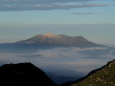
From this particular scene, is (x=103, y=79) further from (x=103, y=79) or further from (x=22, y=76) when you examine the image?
(x=22, y=76)

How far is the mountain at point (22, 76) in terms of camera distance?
68750 mm

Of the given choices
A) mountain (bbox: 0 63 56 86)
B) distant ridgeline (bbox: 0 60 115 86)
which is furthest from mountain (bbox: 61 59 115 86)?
mountain (bbox: 0 63 56 86)

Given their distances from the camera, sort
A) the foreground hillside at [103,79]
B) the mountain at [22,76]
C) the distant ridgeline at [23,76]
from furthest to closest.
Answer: the mountain at [22,76], the distant ridgeline at [23,76], the foreground hillside at [103,79]

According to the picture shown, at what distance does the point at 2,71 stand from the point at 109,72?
35268mm

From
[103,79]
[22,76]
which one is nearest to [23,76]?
[22,76]

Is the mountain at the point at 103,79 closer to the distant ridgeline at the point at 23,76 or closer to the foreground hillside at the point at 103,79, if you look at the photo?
the foreground hillside at the point at 103,79

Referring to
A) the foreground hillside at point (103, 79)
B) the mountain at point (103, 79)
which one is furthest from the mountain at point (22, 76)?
the foreground hillside at point (103, 79)

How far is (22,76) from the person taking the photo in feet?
232

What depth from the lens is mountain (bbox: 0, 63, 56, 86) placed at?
68.8 metres

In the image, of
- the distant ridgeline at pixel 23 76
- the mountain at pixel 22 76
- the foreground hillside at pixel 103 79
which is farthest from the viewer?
the mountain at pixel 22 76

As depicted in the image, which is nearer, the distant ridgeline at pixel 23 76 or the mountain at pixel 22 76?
the distant ridgeline at pixel 23 76

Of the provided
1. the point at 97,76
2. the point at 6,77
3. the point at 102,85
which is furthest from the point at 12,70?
the point at 102,85

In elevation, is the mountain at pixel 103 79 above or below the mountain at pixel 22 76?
below

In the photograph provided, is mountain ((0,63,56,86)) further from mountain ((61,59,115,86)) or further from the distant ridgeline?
mountain ((61,59,115,86))
